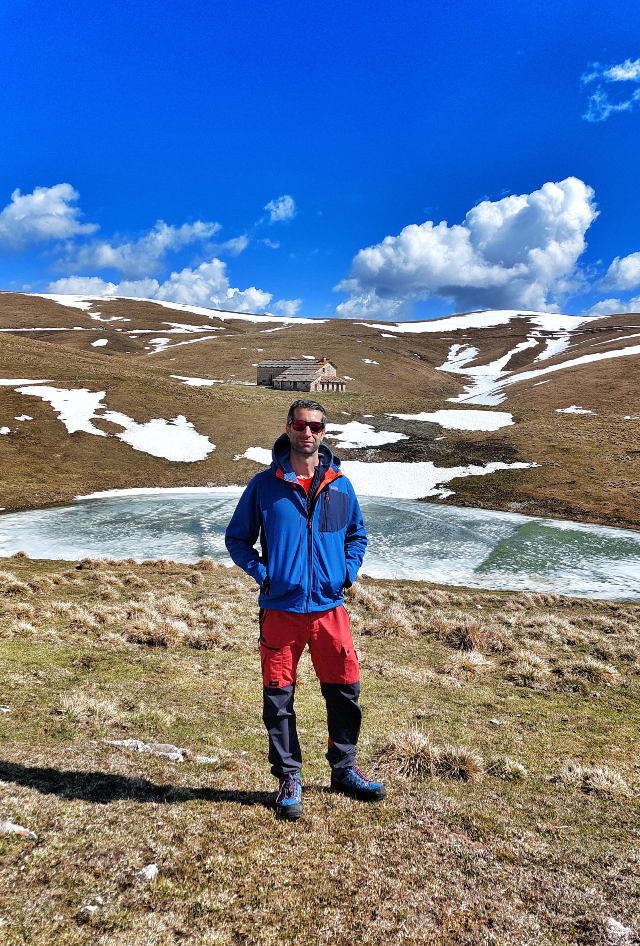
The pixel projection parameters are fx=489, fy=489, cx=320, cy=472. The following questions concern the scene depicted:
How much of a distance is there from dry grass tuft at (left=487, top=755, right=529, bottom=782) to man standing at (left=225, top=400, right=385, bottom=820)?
1814 mm

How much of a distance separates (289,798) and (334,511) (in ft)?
9.69

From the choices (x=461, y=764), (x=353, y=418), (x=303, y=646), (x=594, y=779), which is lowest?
(x=594, y=779)

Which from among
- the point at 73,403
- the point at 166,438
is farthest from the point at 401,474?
the point at 73,403

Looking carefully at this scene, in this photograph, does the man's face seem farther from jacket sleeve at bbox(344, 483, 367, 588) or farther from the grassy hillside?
the grassy hillside

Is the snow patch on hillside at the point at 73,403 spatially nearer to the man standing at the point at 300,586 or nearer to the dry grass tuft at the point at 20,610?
the dry grass tuft at the point at 20,610

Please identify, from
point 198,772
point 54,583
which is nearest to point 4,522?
point 54,583

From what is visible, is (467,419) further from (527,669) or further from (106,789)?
(106,789)

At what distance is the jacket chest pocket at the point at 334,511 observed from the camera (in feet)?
17.4

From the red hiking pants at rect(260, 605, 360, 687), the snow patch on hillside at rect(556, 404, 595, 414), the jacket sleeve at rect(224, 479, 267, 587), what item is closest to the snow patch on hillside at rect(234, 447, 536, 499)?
the snow patch on hillside at rect(556, 404, 595, 414)

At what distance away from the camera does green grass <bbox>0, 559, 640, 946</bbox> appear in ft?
12.1

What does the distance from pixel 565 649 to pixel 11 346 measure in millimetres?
79998

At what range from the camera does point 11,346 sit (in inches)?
2761

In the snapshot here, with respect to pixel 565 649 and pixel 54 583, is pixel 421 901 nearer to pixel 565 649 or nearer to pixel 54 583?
pixel 565 649

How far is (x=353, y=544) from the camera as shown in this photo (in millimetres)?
5703
